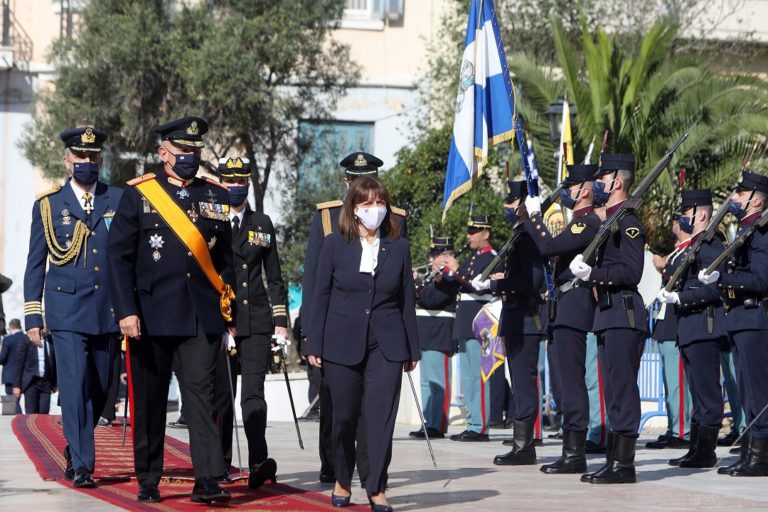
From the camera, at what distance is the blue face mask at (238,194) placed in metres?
10.2

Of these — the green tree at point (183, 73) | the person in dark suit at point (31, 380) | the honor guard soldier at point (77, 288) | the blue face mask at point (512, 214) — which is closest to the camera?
the honor guard soldier at point (77, 288)

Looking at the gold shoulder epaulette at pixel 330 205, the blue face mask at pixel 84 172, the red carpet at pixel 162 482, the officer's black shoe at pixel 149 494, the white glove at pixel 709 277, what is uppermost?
the blue face mask at pixel 84 172

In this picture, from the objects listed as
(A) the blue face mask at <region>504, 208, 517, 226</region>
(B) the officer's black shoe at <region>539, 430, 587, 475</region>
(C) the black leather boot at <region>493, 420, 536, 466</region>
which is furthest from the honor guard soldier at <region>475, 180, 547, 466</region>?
(B) the officer's black shoe at <region>539, 430, 587, 475</region>

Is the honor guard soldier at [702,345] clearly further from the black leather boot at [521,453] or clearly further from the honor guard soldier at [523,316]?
the black leather boot at [521,453]

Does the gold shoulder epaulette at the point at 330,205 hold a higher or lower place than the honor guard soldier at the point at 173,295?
higher

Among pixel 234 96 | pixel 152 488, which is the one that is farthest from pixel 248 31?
pixel 152 488

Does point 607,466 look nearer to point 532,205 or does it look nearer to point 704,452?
point 704,452

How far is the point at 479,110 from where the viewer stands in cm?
1236

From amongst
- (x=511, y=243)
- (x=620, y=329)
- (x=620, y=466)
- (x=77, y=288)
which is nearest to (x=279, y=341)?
(x=77, y=288)

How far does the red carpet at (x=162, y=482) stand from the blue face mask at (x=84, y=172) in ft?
6.42

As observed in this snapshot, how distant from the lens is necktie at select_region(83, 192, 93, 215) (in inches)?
392

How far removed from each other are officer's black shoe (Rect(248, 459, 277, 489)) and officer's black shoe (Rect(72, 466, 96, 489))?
0.97 m

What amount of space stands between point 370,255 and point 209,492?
1615 millimetres

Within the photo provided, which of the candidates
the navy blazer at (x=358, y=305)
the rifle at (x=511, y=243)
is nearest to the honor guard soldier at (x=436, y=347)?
the rifle at (x=511, y=243)
